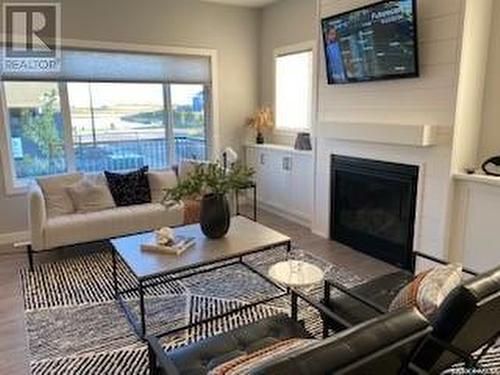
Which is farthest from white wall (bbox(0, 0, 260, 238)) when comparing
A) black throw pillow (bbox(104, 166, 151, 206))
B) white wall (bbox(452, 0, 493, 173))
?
white wall (bbox(452, 0, 493, 173))

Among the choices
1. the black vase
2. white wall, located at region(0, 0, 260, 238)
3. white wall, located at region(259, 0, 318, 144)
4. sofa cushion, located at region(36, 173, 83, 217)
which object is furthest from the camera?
white wall, located at region(259, 0, 318, 144)

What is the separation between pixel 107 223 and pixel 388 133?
8.91ft

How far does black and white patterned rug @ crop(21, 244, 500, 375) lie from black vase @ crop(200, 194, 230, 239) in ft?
1.70

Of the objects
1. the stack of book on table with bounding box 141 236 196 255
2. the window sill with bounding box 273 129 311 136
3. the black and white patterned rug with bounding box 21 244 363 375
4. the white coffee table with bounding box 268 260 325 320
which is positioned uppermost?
the window sill with bounding box 273 129 311 136

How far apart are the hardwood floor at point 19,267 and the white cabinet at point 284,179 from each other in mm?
163

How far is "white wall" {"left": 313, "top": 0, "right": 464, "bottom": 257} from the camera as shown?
9.66 ft

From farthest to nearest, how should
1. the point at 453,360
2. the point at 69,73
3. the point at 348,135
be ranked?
the point at 69,73 → the point at 348,135 → the point at 453,360

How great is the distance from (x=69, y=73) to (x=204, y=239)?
2745mm

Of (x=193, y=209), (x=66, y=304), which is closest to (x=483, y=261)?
(x=193, y=209)

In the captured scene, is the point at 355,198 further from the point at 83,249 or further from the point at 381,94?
the point at 83,249

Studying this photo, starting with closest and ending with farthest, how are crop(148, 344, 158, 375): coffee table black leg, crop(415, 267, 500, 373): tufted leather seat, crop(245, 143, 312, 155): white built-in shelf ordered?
crop(415, 267, 500, 373): tufted leather seat
crop(148, 344, 158, 375): coffee table black leg
crop(245, 143, 312, 155): white built-in shelf

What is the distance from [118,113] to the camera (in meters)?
4.89

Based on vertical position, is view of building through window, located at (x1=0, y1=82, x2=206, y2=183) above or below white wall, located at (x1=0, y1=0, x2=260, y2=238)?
below

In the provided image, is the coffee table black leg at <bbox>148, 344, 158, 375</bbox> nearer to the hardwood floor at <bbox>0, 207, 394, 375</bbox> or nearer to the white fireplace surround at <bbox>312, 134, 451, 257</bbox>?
the hardwood floor at <bbox>0, 207, 394, 375</bbox>
